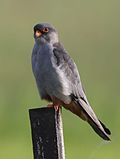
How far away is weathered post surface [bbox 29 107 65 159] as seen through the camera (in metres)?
6.11

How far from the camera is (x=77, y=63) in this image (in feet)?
52.5

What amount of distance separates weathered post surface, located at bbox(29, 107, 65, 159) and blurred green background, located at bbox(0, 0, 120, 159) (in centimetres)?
511

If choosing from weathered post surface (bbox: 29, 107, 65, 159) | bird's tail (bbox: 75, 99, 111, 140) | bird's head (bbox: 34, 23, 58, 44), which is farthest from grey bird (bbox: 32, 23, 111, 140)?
weathered post surface (bbox: 29, 107, 65, 159)

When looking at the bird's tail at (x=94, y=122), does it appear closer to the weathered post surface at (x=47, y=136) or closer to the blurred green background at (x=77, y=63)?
the weathered post surface at (x=47, y=136)

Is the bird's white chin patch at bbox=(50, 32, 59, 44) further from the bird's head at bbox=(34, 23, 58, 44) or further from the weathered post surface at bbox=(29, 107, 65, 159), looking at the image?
the weathered post surface at bbox=(29, 107, 65, 159)

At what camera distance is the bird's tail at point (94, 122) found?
7.40 meters

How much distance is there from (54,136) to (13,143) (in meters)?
7.42

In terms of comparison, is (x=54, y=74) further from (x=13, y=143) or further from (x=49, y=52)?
(x=13, y=143)

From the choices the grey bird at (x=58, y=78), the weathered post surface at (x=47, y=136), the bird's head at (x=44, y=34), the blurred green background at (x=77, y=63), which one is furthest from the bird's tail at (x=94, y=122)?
the blurred green background at (x=77, y=63)

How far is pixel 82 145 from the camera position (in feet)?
42.8

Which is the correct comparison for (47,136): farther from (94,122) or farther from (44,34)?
(44,34)

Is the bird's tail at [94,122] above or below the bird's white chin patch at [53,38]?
below

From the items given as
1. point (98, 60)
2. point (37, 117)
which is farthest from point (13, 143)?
point (37, 117)

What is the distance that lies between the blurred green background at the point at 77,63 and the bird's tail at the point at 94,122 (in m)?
3.46
